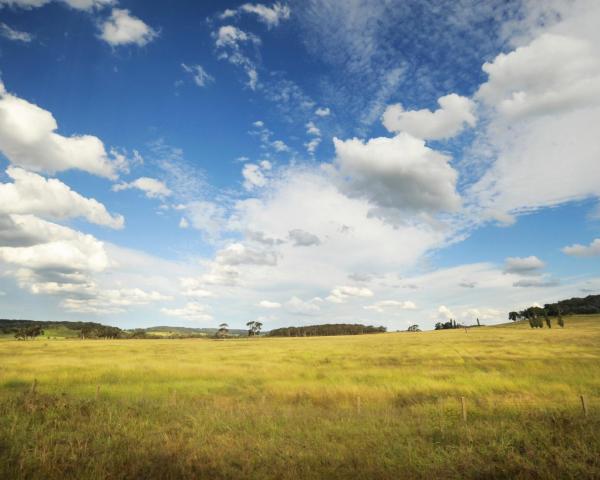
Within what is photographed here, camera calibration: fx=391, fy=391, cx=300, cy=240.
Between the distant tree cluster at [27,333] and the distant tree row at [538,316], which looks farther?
the distant tree cluster at [27,333]

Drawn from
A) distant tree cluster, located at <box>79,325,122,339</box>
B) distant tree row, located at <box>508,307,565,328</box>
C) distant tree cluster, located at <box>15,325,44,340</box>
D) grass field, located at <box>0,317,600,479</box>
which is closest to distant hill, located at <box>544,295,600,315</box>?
distant tree row, located at <box>508,307,565,328</box>

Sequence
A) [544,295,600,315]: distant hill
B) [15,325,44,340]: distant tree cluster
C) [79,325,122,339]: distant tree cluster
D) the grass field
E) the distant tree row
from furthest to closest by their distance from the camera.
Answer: [79,325,122,339]: distant tree cluster < [544,295,600,315]: distant hill < [15,325,44,340]: distant tree cluster < the distant tree row < the grass field

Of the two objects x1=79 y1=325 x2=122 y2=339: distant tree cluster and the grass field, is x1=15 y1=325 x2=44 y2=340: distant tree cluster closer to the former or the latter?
x1=79 y1=325 x2=122 y2=339: distant tree cluster

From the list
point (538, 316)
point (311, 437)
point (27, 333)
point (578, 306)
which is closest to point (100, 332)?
point (27, 333)

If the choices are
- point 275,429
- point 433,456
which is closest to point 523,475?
point 433,456

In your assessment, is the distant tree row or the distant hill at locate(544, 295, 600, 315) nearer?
the distant tree row

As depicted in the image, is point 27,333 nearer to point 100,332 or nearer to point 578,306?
point 100,332

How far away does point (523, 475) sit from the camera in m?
9.09

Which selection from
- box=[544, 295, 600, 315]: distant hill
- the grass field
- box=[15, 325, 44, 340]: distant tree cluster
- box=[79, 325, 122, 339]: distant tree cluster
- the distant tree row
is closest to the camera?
the grass field

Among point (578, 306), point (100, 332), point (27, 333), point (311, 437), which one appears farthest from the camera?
point (100, 332)

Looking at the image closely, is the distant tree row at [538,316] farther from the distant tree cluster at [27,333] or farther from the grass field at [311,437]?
the distant tree cluster at [27,333]

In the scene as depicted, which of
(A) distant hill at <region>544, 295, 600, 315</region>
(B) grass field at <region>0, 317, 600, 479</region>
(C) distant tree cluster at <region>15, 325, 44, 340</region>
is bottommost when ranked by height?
(B) grass field at <region>0, 317, 600, 479</region>

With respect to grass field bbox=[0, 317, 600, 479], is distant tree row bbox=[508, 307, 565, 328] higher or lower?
higher

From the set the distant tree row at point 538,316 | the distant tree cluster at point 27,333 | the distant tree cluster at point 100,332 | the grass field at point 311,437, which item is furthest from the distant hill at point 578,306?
the distant tree cluster at point 27,333
